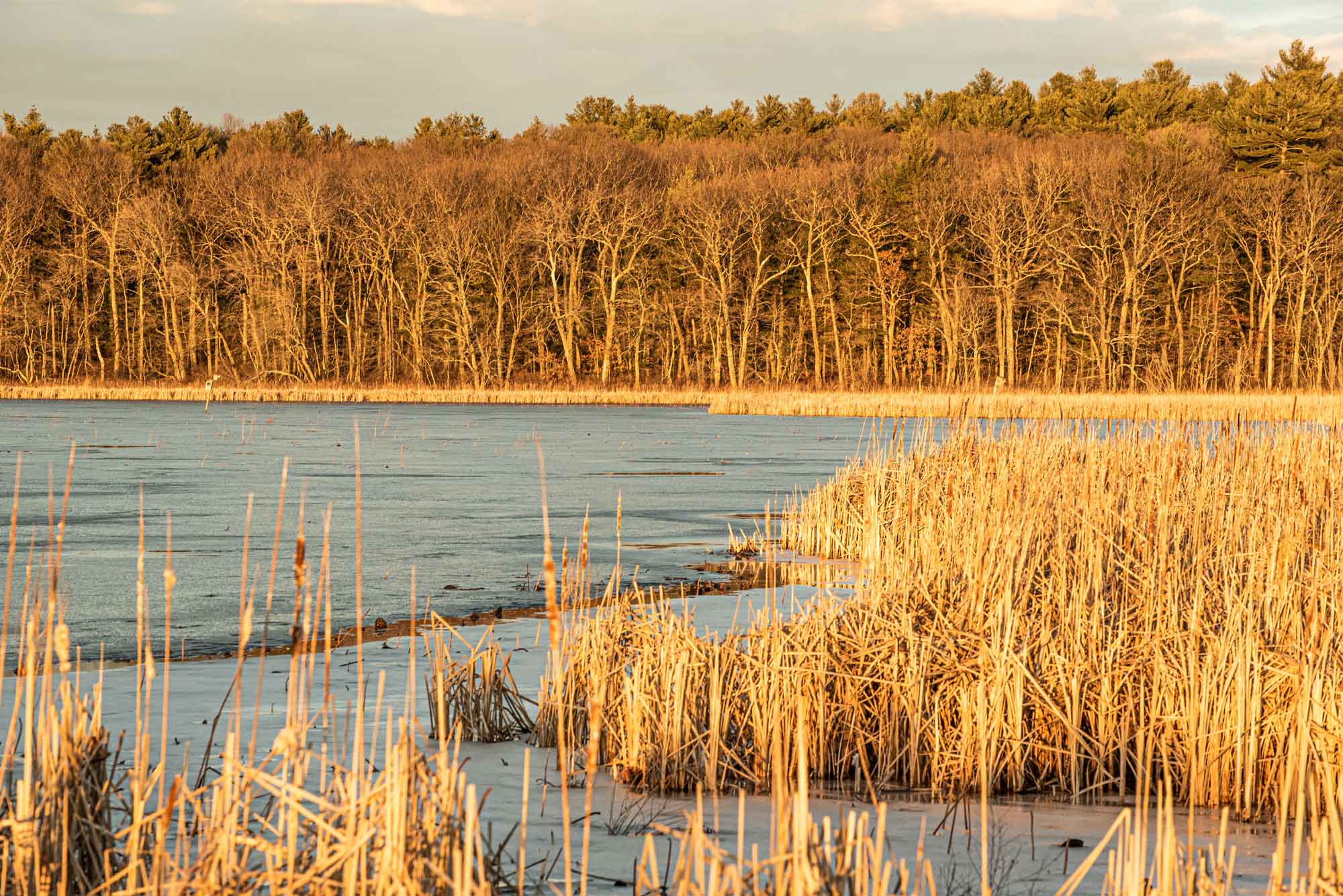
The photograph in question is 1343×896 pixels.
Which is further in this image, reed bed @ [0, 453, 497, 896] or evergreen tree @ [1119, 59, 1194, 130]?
evergreen tree @ [1119, 59, 1194, 130]

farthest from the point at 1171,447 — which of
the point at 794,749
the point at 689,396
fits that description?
the point at 689,396

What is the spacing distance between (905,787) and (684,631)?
1.03 m

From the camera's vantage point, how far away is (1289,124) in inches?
2213

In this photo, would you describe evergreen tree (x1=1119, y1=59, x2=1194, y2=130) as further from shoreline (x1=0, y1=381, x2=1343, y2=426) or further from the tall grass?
the tall grass

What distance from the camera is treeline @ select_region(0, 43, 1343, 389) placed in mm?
53656

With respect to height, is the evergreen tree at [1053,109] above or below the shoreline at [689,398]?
above

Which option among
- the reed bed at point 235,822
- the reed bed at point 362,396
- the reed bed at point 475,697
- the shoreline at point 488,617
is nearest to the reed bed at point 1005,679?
the reed bed at point 475,697

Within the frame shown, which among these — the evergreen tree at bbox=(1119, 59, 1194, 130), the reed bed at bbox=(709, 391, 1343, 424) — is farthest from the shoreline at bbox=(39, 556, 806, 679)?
the evergreen tree at bbox=(1119, 59, 1194, 130)

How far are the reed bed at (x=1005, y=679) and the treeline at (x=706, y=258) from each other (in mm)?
45577

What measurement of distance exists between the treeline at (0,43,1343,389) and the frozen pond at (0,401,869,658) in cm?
2340

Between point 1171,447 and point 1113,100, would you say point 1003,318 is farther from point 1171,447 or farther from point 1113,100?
point 1171,447

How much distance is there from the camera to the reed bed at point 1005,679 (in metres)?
5.33

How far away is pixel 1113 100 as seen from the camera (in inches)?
2785

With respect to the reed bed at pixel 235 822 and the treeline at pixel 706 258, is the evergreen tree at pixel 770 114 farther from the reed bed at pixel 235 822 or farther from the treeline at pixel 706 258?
the reed bed at pixel 235 822
